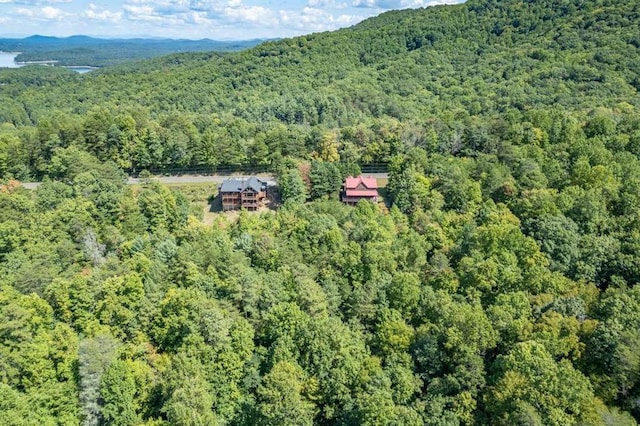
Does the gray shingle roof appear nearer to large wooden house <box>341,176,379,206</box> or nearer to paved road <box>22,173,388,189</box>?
paved road <box>22,173,388,189</box>

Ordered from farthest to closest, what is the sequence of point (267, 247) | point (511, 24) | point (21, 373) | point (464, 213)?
point (511, 24) → point (464, 213) → point (267, 247) → point (21, 373)

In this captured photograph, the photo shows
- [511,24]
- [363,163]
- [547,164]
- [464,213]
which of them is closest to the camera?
[464,213]

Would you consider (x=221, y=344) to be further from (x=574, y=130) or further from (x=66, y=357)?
(x=574, y=130)

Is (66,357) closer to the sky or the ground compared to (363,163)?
closer to the ground

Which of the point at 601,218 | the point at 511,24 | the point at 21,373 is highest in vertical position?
the point at 511,24

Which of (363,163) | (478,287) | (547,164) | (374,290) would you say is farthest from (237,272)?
(547,164)

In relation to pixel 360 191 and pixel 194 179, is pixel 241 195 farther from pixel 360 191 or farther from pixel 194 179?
pixel 360 191

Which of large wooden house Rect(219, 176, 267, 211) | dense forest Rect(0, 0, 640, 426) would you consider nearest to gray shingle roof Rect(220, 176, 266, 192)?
large wooden house Rect(219, 176, 267, 211)
